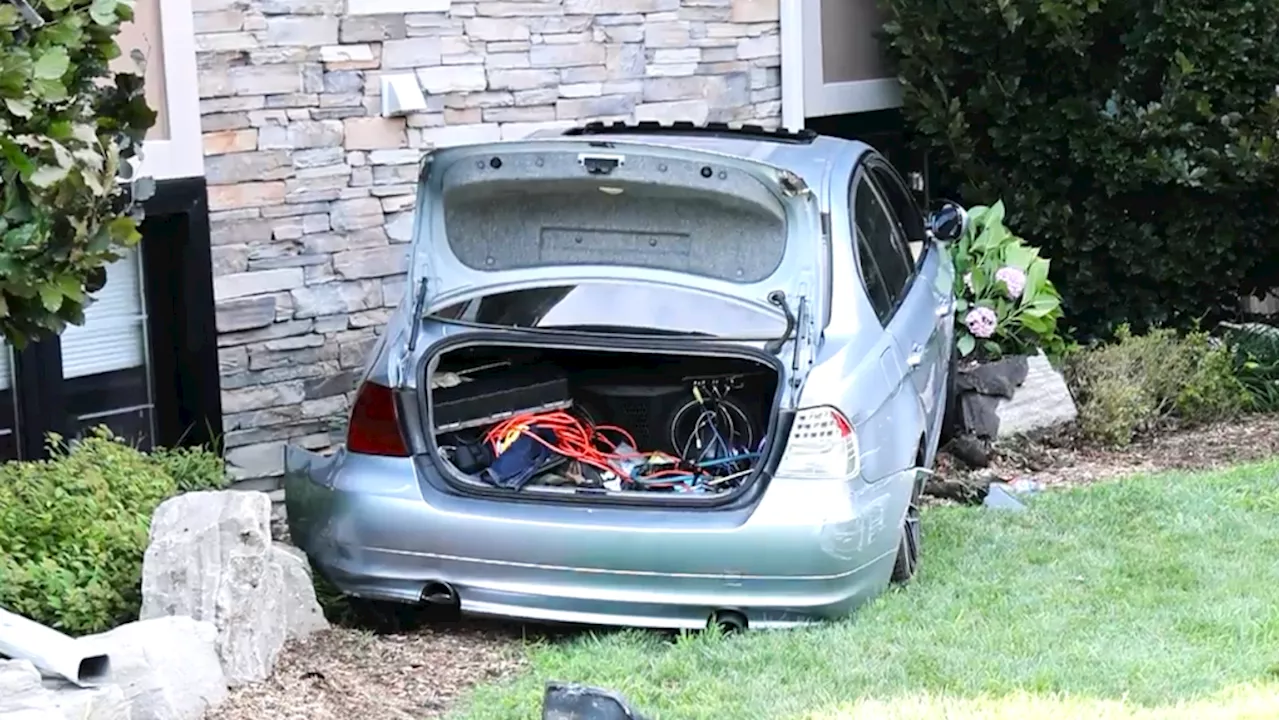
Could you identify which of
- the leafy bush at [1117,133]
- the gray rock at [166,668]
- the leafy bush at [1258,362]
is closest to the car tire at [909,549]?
the gray rock at [166,668]

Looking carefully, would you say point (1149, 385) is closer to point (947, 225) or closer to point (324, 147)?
point (947, 225)

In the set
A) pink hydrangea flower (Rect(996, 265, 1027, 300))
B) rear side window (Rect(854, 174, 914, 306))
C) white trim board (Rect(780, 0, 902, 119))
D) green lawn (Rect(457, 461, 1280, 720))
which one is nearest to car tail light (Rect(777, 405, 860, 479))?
green lawn (Rect(457, 461, 1280, 720))

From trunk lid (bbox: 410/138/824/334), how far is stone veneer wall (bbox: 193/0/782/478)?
1911mm

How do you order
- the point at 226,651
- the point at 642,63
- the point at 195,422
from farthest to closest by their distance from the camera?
the point at 642,63
the point at 195,422
the point at 226,651

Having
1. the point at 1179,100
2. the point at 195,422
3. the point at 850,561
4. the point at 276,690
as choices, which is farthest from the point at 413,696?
the point at 1179,100

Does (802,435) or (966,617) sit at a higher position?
(802,435)

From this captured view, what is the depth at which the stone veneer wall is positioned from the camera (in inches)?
304

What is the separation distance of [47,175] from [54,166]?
5 cm

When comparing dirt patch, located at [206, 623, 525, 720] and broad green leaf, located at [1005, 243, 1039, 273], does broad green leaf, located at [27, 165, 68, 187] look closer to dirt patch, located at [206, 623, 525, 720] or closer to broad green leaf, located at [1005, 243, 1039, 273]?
dirt patch, located at [206, 623, 525, 720]

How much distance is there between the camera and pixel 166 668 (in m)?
4.88

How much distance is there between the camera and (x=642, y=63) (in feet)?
31.2

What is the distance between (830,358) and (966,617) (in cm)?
95

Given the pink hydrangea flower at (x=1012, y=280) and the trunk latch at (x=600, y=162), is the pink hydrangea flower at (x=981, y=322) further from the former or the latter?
the trunk latch at (x=600, y=162)

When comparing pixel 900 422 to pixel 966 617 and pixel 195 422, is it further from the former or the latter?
pixel 195 422
